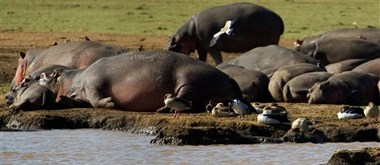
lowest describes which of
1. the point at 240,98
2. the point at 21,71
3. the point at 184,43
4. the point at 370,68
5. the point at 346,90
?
the point at 240,98

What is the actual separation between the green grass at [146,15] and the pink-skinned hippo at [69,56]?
10640 millimetres

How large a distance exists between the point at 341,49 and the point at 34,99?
6.25 metres

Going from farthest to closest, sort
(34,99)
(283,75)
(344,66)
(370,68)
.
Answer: (344,66), (370,68), (283,75), (34,99)

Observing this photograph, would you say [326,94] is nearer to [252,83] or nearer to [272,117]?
[252,83]

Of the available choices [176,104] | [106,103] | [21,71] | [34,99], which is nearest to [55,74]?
[34,99]

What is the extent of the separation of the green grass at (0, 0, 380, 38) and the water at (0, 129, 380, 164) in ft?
48.8

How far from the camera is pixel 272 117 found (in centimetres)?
1145

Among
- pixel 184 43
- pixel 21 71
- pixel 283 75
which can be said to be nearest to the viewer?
pixel 283 75

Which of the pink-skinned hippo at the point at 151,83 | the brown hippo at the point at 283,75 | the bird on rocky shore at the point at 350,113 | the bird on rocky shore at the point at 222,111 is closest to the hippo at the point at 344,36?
the brown hippo at the point at 283,75

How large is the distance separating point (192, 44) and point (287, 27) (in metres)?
7.22

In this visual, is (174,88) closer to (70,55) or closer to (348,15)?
(70,55)

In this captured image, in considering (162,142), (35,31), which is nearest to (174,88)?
(162,142)

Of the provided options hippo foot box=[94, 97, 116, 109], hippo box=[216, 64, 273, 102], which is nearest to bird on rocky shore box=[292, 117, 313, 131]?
hippo foot box=[94, 97, 116, 109]

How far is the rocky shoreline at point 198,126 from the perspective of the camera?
431 inches
